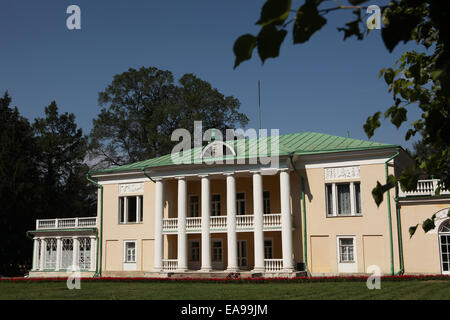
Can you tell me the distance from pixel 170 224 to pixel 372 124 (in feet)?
93.5

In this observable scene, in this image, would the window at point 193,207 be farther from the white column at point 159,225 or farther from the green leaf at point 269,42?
the green leaf at point 269,42

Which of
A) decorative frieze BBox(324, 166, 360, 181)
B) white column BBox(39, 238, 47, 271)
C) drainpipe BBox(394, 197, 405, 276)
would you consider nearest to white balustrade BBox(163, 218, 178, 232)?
decorative frieze BBox(324, 166, 360, 181)

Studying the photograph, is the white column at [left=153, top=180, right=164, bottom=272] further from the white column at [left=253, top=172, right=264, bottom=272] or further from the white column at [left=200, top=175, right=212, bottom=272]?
the white column at [left=253, top=172, right=264, bottom=272]

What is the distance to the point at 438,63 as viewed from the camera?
158 cm

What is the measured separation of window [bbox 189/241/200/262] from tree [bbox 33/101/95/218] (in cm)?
1923

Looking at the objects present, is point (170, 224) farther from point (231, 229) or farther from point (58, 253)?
point (58, 253)

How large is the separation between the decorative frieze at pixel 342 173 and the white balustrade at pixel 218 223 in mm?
6504

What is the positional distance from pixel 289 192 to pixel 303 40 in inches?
1030

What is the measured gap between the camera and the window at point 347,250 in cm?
2664

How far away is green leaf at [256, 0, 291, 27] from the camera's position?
4.75ft

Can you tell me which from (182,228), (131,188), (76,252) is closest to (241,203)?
(182,228)

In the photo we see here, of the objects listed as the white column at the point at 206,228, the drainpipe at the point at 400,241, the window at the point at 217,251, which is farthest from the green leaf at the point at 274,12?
the window at the point at 217,251
